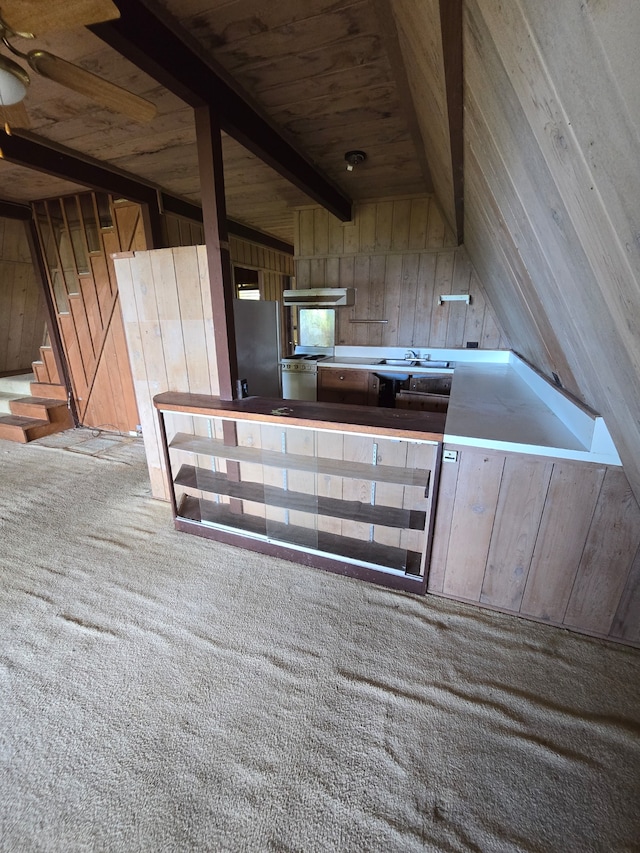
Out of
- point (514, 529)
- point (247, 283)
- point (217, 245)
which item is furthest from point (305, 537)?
point (247, 283)

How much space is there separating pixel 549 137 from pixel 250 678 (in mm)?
2037

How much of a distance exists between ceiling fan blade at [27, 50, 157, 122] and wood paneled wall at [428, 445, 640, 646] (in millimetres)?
2036

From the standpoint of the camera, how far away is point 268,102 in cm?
213

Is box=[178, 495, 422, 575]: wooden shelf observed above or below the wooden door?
below

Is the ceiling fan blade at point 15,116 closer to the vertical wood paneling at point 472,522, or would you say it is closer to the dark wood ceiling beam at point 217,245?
the dark wood ceiling beam at point 217,245

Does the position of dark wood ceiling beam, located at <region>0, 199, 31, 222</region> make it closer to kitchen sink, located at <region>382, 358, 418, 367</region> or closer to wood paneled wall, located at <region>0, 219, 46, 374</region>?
wood paneled wall, located at <region>0, 219, 46, 374</region>

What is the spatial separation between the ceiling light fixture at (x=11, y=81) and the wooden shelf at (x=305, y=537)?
2187 millimetres

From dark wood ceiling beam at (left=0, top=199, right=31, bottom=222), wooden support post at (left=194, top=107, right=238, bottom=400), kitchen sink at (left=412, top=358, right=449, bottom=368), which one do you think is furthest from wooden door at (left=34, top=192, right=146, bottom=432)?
kitchen sink at (left=412, top=358, right=449, bottom=368)

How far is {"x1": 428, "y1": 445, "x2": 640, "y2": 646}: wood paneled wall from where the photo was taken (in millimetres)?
1501

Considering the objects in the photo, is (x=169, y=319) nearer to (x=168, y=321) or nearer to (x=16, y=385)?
(x=168, y=321)

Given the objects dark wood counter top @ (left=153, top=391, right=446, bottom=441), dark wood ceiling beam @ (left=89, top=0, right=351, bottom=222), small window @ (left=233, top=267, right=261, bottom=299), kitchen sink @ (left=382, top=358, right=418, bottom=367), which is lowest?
dark wood counter top @ (left=153, top=391, right=446, bottom=441)

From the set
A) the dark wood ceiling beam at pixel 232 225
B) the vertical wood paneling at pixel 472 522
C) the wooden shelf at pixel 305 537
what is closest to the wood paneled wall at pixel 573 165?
the vertical wood paneling at pixel 472 522

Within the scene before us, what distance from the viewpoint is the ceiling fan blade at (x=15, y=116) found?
1.56 meters

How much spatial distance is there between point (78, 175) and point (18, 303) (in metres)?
3.35
